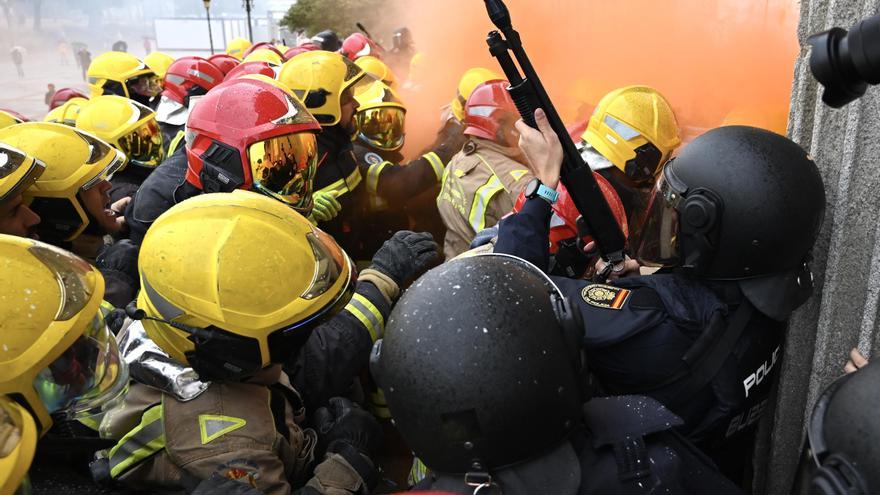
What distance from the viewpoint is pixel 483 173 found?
334cm

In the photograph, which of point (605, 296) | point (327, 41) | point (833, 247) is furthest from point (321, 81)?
point (327, 41)

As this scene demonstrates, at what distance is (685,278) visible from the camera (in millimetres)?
1883

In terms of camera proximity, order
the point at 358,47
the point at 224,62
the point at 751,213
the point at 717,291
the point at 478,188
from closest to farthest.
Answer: the point at 751,213
the point at 717,291
the point at 478,188
the point at 224,62
the point at 358,47

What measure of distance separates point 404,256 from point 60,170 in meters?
1.63

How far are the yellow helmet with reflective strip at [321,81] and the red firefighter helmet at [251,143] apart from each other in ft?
3.00

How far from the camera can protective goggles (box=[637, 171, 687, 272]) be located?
1.87 metres

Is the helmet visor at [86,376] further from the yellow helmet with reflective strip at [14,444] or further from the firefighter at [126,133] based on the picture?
the firefighter at [126,133]

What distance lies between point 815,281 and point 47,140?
3.12 m

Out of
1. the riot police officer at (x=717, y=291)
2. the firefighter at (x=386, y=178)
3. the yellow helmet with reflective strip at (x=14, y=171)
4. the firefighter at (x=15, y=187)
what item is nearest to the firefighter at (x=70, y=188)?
the firefighter at (x=15, y=187)

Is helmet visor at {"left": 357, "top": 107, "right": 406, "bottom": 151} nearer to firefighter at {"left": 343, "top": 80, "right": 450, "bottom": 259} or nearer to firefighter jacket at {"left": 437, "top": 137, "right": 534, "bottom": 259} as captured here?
firefighter at {"left": 343, "top": 80, "right": 450, "bottom": 259}

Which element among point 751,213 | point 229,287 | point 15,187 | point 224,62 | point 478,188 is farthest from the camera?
point 224,62

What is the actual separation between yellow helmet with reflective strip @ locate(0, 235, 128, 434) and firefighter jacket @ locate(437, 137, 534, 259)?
79.7 inches

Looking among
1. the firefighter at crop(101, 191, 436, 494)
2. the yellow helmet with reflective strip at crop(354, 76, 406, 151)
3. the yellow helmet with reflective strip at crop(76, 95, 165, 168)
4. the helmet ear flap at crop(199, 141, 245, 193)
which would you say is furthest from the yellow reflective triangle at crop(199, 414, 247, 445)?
the yellow helmet with reflective strip at crop(354, 76, 406, 151)

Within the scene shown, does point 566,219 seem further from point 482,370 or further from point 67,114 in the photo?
point 67,114
